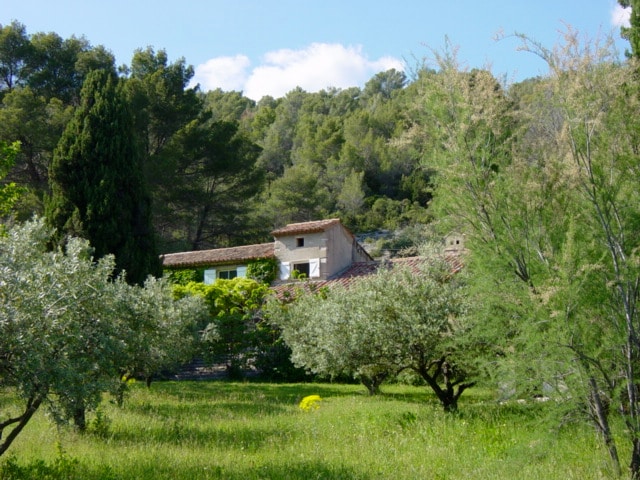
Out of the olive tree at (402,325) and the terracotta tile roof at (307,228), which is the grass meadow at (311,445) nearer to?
the olive tree at (402,325)

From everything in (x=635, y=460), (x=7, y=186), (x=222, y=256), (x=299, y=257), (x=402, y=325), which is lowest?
(x=635, y=460)

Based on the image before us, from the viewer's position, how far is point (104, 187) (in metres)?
22.5

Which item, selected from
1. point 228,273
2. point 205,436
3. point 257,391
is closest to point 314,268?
point 228,273

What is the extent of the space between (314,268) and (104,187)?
10224mm

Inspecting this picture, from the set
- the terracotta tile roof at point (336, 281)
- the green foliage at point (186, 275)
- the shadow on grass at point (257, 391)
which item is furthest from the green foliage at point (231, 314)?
the green foliage at point (186, 275)

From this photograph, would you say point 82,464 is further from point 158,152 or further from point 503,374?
point 158,152

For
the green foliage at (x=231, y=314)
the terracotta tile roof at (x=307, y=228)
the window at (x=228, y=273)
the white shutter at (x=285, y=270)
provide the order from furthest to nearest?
1. the window at (x=228, y=273)
2. the white shutter at (x=285, y=270)
3. the terracotta tile roof at (x=307, y=228)
4. the green foliage at (x=231, y=314)

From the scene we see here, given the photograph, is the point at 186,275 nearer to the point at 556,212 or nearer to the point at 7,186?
the point at 7,186

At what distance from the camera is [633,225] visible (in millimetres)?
6449

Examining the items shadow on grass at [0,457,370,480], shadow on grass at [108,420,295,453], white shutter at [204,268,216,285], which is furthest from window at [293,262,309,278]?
shadow on grass at [0,457,370,480]

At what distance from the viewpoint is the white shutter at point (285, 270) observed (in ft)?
95.8

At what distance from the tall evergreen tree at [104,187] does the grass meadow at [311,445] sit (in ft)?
32.0

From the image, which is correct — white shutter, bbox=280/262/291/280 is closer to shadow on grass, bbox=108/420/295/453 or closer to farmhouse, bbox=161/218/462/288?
farmhouse, bbox=161/218/462/288

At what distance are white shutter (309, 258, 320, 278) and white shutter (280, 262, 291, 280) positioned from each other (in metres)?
1.17
